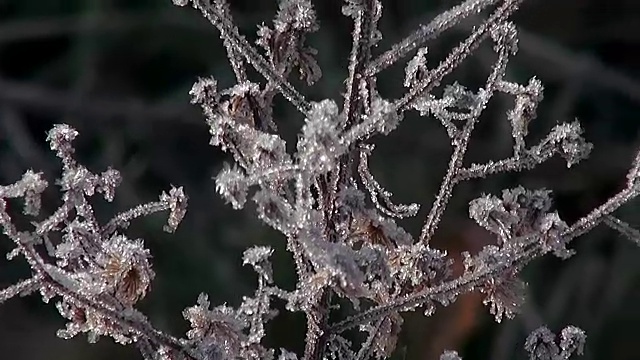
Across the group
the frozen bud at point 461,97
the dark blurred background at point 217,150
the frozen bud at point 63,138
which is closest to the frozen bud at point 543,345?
the frozen bud at point 461,97

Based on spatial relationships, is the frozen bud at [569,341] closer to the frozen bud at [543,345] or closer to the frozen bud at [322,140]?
the frozen bud at [543,345]

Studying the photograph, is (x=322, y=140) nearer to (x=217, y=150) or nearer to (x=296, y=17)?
(x=296, y=17)

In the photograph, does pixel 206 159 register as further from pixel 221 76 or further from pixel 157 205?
pixel 157 205

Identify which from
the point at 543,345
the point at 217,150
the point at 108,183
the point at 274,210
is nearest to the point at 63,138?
the point at 108,183

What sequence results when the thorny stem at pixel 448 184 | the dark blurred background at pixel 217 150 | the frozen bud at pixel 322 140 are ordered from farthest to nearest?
the dark blurred background at pixel 217 150
the thorny stem at pixel 448 184
the frozen bud at pixel 322 140

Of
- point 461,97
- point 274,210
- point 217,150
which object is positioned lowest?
point 274,210
